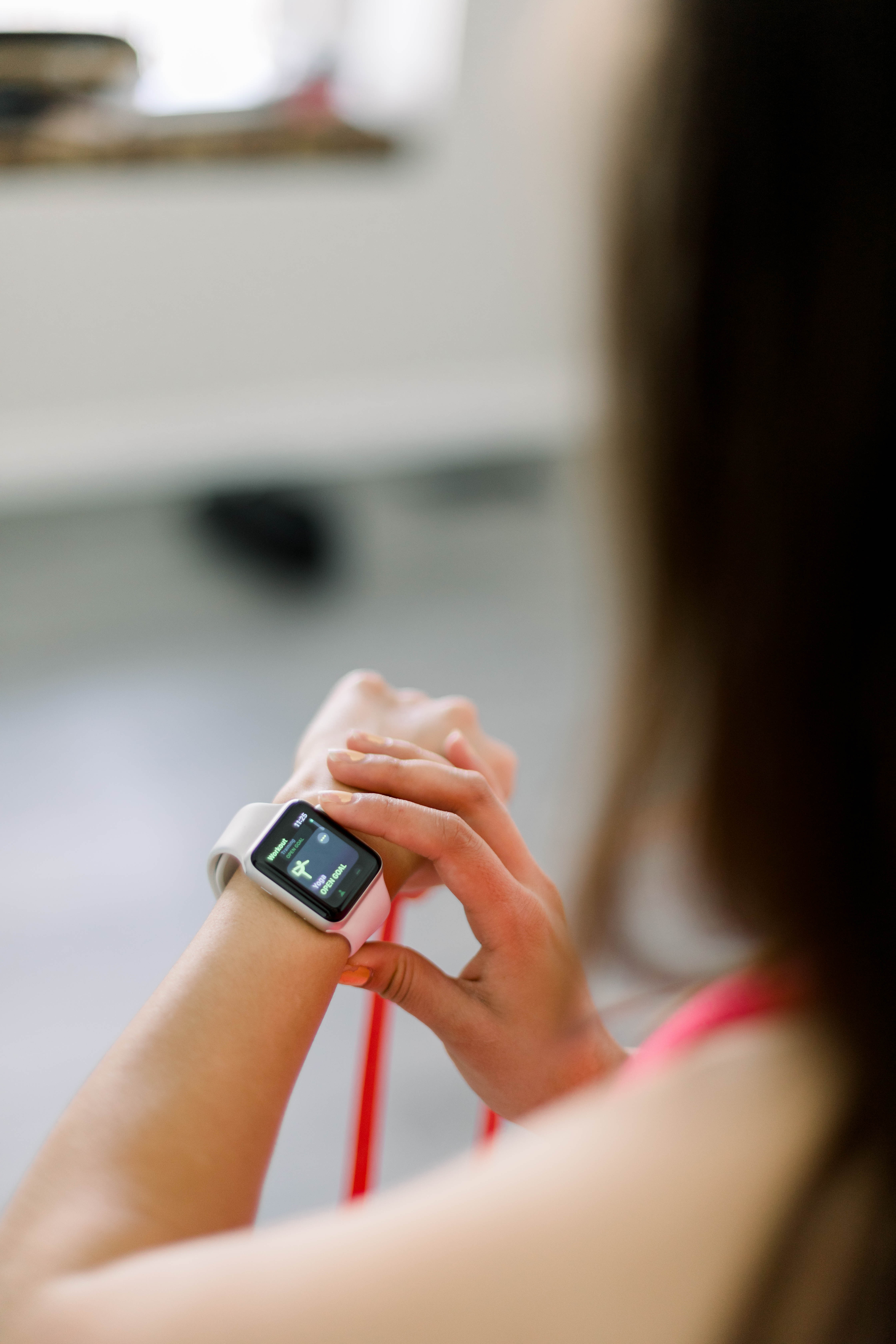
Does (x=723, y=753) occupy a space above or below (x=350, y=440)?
above

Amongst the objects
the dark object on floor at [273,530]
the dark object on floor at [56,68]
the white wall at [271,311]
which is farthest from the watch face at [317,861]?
the dark object on floor at [56,68]

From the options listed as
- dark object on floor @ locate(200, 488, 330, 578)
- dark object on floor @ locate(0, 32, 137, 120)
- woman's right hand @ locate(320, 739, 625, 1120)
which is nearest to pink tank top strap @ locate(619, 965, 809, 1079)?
woman's right hand @ locate(320, 739, 625, 1120)

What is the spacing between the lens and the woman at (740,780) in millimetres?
342

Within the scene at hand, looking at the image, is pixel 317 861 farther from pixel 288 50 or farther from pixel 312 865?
pixel 288 50

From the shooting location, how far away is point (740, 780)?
387 millimetres

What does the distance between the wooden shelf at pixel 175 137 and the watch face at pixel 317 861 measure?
2.23 meters

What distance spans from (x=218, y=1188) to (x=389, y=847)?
0.29 metres

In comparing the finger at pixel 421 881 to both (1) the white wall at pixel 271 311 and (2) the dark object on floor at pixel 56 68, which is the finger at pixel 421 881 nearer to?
(1) the white wall at pixel 271 311

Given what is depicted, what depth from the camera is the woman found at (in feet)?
1.12

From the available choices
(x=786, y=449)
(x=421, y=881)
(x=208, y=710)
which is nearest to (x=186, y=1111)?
(x=421, y=881)

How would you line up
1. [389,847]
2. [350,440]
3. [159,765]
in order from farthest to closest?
[350,440] < [159,765] < [389,847]

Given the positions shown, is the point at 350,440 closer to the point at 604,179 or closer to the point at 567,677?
the point at 567,677

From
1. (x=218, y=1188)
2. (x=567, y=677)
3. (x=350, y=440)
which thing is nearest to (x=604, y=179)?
(x=218, y=1188)

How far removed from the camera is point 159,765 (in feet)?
7.05
